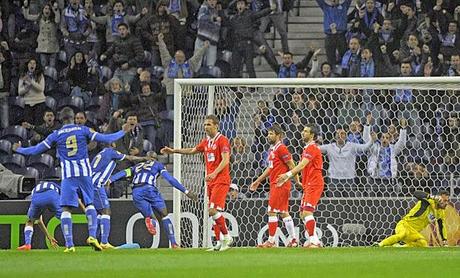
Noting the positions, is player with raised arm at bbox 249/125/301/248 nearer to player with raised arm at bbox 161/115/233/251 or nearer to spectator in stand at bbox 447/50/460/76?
player with raised arm at bbox 161/115/233/251

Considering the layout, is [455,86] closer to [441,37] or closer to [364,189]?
[364,189]

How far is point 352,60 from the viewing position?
22.2 metres

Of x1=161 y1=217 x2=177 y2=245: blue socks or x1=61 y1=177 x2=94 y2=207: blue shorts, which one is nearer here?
x1=61 y1=177 x2=94 y2=207: blue shorts

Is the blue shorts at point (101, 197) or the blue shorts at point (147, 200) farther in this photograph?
the blue shorts at point (147, 200)

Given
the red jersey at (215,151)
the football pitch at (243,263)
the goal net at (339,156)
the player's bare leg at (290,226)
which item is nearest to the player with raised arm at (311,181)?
the player's bare leg at (290,226)

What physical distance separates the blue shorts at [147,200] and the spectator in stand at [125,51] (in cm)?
556

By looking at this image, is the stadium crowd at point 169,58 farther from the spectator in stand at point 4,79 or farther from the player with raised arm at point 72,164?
the player with raised arm at point 72,164

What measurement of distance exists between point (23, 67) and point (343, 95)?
23.6ft

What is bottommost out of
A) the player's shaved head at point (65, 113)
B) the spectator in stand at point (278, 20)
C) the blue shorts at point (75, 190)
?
the blue shorts at point (75, 190)

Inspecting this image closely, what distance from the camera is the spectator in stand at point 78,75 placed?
923 inches

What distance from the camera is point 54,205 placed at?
17.4 meters

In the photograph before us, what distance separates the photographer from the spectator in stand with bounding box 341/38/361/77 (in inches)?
872

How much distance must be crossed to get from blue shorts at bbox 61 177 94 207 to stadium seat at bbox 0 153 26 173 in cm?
679

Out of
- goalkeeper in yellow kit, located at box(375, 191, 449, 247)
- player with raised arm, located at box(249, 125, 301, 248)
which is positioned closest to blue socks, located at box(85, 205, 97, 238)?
player with raised arm, located at box(249, 125, 301, 248)
